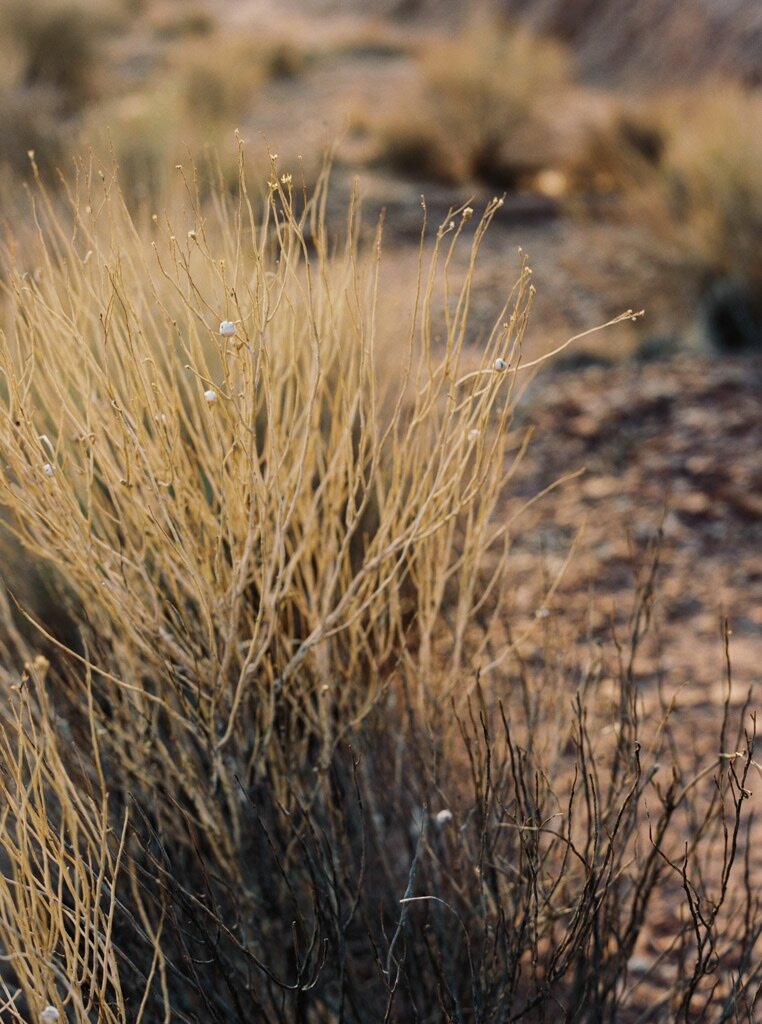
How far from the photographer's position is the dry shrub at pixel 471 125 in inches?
429

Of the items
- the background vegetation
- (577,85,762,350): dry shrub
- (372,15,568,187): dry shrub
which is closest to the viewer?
the background vegetation

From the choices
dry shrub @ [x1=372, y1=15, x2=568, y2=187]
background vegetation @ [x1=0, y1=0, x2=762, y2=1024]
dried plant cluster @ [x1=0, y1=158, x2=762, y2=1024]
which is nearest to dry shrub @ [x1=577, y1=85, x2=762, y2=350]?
dry shrub @ [x1=372, y1=15, x2=568, y2=187]

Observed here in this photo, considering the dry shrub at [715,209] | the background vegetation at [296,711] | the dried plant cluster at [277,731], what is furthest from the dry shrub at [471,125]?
the dried plant cluster at [277,731]

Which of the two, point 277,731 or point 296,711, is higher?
point 296,711

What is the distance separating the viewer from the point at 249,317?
6.09 feet

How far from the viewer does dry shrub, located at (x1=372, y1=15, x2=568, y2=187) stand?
10891 mm

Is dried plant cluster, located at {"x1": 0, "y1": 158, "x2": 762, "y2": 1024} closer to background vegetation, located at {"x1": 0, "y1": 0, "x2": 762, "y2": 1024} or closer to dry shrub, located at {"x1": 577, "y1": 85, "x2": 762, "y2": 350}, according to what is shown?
background vegetation, located at {"x1": 0, "y1": 0, "x2": 762, "y2": 1024}

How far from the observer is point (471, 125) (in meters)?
11.0

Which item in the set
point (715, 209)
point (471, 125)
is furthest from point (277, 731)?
point (471, 125)

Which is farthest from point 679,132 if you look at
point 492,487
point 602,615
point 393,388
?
point 492,487

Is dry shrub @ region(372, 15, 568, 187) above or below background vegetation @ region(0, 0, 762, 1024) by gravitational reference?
below

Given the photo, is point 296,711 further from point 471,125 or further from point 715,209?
point 471,125

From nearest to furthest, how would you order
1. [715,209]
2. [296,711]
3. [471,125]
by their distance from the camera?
[296,711] → [715,209] → [471,125]

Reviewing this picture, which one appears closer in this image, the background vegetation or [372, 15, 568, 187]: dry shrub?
the background vegetation
